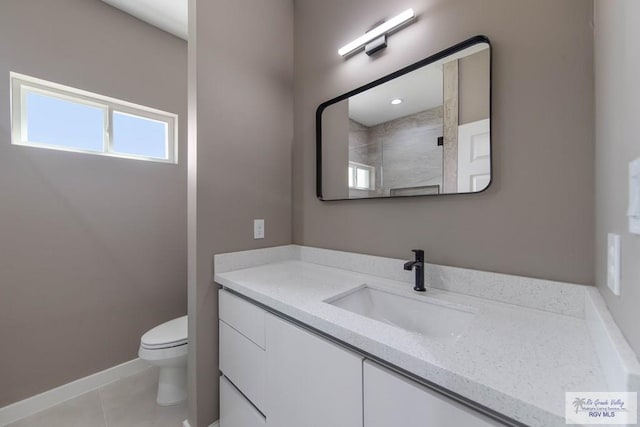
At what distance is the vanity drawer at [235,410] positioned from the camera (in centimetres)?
113

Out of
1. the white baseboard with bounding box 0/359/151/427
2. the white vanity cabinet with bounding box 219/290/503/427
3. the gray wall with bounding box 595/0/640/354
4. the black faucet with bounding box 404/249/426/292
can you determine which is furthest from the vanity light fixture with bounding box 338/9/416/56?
the white baseboard with bounding box 0/359/151/427

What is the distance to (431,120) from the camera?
1.18 meters

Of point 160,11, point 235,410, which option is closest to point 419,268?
point 235,410

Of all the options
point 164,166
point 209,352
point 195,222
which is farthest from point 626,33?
point 164,166

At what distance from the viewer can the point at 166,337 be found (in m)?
1.64

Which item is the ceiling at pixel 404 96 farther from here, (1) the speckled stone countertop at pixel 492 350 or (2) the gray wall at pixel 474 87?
(1) the speckled stone countertop at pixel 492 350

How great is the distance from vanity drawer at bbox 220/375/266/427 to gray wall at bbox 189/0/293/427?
10 cm

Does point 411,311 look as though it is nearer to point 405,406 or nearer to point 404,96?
point 405,406

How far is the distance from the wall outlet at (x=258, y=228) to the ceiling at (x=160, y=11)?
1577 mm

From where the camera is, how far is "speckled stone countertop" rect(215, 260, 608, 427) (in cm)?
48

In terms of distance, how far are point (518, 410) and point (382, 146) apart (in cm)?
116

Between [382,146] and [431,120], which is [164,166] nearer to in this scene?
[382,146]

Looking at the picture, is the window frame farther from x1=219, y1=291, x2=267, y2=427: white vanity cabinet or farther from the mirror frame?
x1=219, y1=291, x2=267, y2=427: white vanity cabinet

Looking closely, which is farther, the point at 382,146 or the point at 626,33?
the point at 382,146
